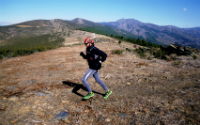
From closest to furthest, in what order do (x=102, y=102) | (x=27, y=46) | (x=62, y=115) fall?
(x=62, y=115) → (x=102, y=102) → (x=27, y=46)

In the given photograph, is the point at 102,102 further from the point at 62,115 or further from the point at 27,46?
the point at 27,46

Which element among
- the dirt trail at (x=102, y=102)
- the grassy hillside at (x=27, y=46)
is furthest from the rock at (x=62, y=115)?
the grassy hillside at (x=27, y=46)

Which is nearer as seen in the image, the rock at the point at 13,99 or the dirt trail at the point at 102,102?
the dirt trail at the point at 102,102

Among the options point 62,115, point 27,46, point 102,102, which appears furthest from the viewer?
point 27,46

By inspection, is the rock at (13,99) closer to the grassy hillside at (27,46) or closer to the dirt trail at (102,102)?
the dirt trail at (102,102)

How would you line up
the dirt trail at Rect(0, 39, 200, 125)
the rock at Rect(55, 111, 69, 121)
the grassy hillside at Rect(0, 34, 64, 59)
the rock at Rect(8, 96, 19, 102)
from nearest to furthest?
the dirt trail at Rect(0, 39, 200, 125) < the rock at Rect(55, 111, 69, 121) < the rock at Rect(8, 96, 19, 102) < the grassy hillside at Rect(0, 34, 64, 59)

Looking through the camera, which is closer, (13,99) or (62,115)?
(62,115)

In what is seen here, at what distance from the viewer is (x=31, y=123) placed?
9.25 feet

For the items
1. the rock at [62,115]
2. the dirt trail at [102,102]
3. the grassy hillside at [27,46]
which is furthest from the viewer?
the grassy hillside at [27,46]

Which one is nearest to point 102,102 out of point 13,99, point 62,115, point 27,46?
point 62,115

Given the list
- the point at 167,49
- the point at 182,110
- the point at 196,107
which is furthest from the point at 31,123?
the point at 167,49

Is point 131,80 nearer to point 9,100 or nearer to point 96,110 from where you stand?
point 96,110

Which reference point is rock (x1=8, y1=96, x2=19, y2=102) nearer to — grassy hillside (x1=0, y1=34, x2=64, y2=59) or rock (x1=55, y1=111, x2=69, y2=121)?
rock (x1=55, y1=111, x2=69, y2=121)

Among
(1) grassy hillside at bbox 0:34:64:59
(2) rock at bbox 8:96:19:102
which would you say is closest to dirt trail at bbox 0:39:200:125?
(2) rock at bbox 8:96:19:102
